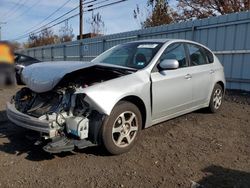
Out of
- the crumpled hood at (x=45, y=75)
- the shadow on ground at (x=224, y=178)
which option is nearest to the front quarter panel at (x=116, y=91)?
the crumpled hood at (x=45, y=75)

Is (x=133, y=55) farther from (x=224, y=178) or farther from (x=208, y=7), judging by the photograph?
(x=208, y=7)

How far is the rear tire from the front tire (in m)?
2.40

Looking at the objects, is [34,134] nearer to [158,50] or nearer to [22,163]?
[22,163]

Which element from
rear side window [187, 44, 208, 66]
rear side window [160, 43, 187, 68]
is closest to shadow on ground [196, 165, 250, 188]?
rear side window [160, 43, 187, 68]

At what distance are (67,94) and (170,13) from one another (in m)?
25.3

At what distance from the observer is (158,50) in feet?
16.0

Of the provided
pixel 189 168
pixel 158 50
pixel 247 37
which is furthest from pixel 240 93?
pixel 189 168

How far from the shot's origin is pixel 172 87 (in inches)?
189

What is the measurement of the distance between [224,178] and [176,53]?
2492 mm

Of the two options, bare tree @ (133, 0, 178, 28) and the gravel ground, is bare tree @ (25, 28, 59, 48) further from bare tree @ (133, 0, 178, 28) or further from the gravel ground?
the gravel ground

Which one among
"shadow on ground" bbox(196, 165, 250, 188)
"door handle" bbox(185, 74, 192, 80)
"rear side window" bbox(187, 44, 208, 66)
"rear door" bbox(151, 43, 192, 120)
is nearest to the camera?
"shadow on ground" bbox(196, 165, 250, 188)

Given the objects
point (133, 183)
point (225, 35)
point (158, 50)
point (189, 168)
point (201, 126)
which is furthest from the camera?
point (225, 35)

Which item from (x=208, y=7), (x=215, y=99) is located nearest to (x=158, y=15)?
(x=208, y=7)

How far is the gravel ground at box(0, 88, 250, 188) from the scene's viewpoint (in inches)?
130
